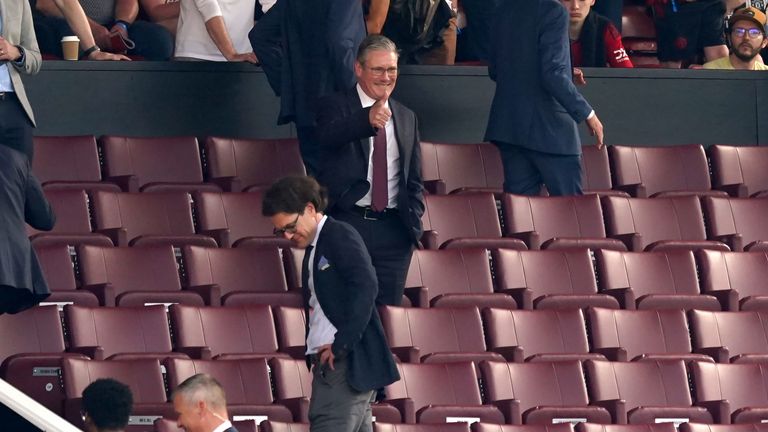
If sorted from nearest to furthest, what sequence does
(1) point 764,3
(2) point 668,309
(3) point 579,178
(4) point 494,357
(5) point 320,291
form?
(5) point 320,291 → (4) point 494,357 → (2) point 668,309 → (3) point 579,178 → (1) point 764,3

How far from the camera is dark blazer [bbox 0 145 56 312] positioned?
6.80 meters

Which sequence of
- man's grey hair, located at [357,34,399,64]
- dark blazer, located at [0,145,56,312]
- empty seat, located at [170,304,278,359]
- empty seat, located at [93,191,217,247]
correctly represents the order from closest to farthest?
dark blazer, located at [0,145,56,312]
empty seat, located at [170,304,278,359]
man's grey hair, located at [357,34,399,64]
empty seat, located at [93,191,217,247]

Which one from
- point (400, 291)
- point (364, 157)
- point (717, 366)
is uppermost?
point (364, 157)

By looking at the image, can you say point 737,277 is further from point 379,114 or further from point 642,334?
point 379,114

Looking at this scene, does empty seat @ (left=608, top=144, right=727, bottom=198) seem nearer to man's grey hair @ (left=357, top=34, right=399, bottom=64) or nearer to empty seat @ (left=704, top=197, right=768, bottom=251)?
empty seat @ (left=704, top=197, right=768, bottom=251)

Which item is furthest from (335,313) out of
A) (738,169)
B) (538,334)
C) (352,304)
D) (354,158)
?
(738,169)

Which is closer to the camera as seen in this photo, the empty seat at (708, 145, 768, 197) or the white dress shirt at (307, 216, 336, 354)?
the white dress shirt at (307, 216, 336, 354)

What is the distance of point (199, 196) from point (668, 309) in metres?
1.99

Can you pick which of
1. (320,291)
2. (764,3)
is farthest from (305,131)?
(764,3)

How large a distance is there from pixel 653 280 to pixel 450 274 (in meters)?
0.99

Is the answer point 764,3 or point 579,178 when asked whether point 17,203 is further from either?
point 764,3

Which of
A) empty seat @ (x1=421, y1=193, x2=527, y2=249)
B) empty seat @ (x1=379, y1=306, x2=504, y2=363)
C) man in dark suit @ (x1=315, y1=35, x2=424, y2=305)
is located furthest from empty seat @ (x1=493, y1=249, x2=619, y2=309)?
man in dark suit @ (x1=315, y1=35, x2=424, y2=305)

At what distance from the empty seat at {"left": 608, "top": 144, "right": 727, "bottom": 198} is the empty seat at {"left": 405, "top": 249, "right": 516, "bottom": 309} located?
1696mm

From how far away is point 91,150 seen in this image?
893cm
